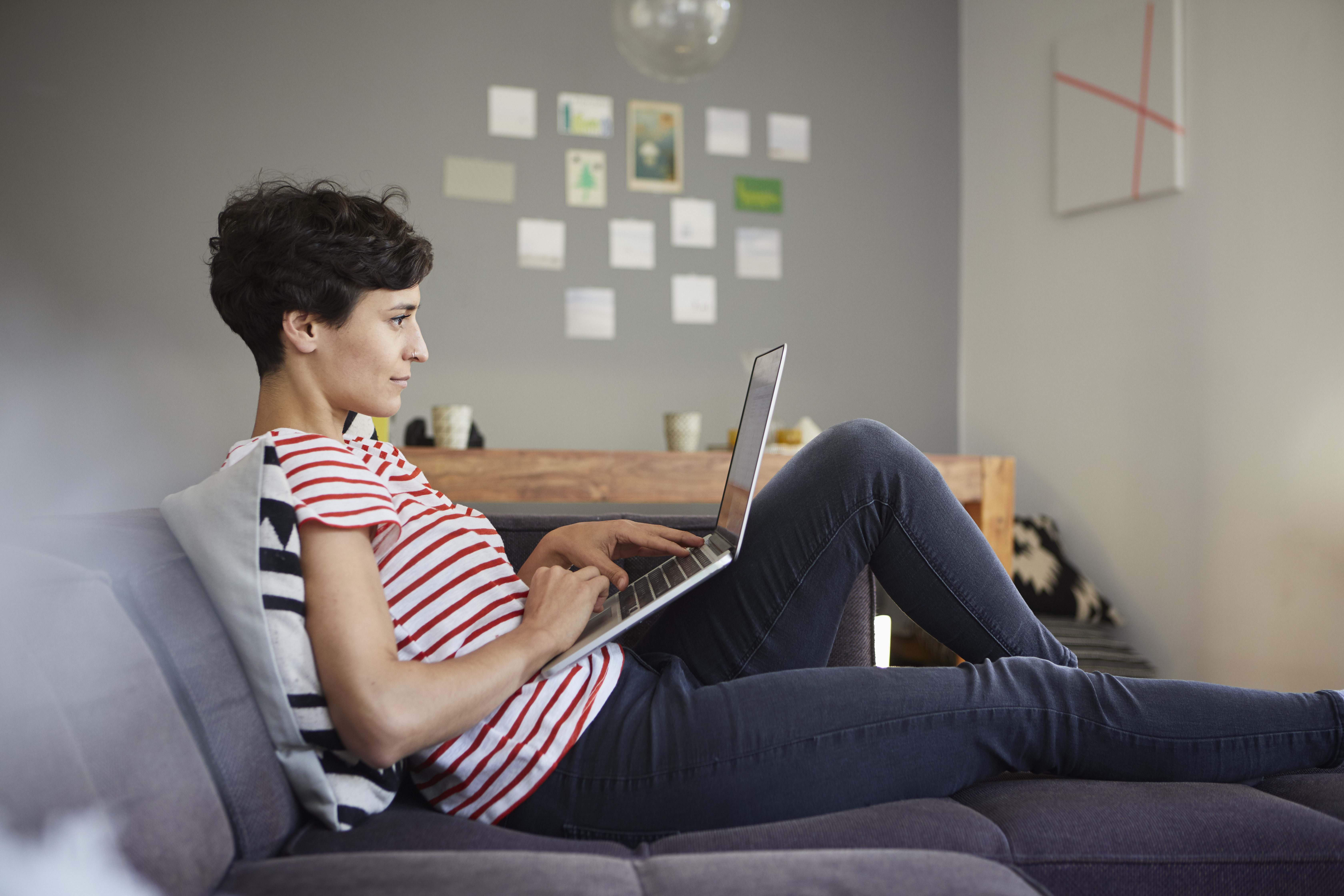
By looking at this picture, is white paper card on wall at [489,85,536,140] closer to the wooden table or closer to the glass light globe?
the glass light globe

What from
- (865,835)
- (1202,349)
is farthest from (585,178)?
(865,835)

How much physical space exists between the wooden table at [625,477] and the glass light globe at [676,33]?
97 centimetres

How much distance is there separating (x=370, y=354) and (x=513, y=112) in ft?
7.63

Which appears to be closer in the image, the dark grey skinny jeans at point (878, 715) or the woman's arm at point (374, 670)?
the woman's arm at point (374, 670)

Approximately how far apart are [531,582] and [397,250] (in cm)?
43

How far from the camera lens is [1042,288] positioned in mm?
3020

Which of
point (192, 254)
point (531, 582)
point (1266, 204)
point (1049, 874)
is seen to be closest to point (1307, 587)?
point (1266, 204)

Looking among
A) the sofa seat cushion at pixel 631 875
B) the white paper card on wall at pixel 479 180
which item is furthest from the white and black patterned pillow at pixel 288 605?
the white paper card on wall at pixel 479 180

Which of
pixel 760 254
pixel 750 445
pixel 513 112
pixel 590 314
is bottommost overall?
pixel 750 445

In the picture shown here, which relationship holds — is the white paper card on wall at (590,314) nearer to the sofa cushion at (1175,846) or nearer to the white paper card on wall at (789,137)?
the white paper card on wall at (789,137)

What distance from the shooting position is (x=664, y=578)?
3.53ft

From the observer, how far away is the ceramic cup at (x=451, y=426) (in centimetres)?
240

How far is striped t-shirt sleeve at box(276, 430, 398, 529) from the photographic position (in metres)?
0.80

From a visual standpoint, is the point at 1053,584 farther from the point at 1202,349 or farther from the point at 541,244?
the point at 541,244
